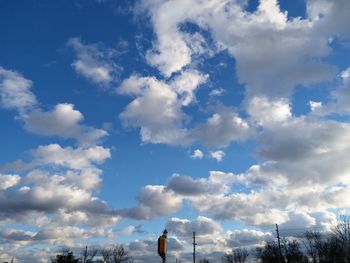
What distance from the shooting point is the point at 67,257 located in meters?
68.9

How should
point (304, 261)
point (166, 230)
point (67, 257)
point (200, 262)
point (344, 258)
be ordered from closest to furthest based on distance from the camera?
point (166, 230) → point (67, 257) → point (344, 258) → point (304, 261) → point (200, 262)

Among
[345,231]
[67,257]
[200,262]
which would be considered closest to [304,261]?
[345,231]

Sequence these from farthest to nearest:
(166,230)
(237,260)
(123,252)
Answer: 1. (237,260)
2. (123,252)
3. (166,230)

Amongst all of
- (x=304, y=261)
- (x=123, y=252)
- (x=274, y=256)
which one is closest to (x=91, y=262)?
(x=123, y=252)

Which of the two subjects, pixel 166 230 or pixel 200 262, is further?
pixel 200 262

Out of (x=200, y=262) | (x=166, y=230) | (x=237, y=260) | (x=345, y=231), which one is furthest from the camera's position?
(x=200, y=262)

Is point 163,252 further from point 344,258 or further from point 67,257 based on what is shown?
point 344,258

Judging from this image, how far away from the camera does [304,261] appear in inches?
4001

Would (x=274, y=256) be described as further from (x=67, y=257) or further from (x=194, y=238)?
(x=67, y=257)

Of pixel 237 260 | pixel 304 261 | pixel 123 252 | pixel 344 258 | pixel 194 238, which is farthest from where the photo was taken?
pixel 237 260

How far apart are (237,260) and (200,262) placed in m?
17.5

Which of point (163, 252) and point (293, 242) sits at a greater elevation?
point (293, 242)

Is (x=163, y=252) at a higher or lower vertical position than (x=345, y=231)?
lower

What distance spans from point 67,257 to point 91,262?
23845mm
